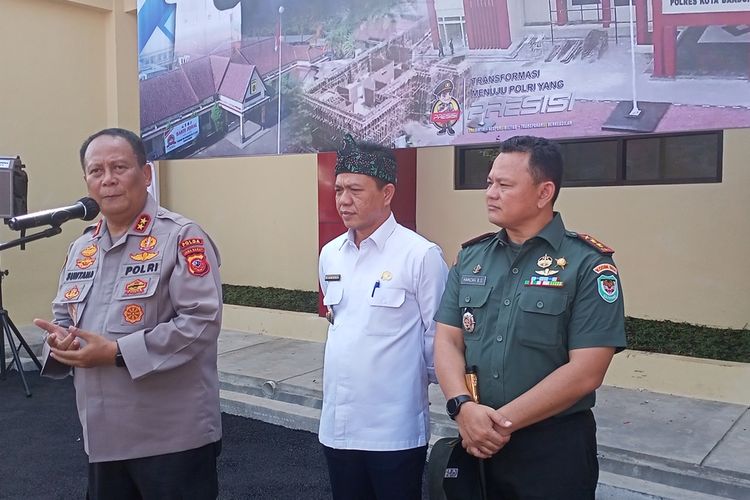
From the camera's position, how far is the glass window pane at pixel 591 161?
6.27 m

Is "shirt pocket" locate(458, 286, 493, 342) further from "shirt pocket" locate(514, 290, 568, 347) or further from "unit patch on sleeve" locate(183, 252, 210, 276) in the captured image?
"unit patch on sleeve" locate(183, 252, 210, 276)

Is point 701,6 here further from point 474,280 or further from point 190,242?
point 190,242

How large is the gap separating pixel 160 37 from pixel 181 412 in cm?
456

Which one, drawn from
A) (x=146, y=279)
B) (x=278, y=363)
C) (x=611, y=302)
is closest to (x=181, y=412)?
(x=146, y=279)

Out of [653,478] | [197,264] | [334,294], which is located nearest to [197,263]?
[197,264]

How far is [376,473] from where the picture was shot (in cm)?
251

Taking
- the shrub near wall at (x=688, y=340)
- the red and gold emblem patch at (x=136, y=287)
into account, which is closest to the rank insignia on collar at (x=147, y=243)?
the red and gold emblem patch at (x=136, y=287)

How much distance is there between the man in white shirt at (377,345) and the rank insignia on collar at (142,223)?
2.30 feet

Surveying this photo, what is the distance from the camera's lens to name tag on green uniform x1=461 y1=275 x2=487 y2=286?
2342 millimetres

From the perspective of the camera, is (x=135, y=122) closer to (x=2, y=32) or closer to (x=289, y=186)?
(x=2, y=32)

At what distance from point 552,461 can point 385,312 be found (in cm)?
76

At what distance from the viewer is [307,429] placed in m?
5.12

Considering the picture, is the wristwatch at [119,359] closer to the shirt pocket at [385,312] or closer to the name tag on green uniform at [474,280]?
the shirt pocket at [385,312]

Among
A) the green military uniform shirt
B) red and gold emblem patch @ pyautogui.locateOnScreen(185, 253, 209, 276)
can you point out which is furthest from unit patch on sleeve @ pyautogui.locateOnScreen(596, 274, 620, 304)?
red and gold emblem patch @ pyautogui.locateOnScreen(185, 253, 209, 276)
